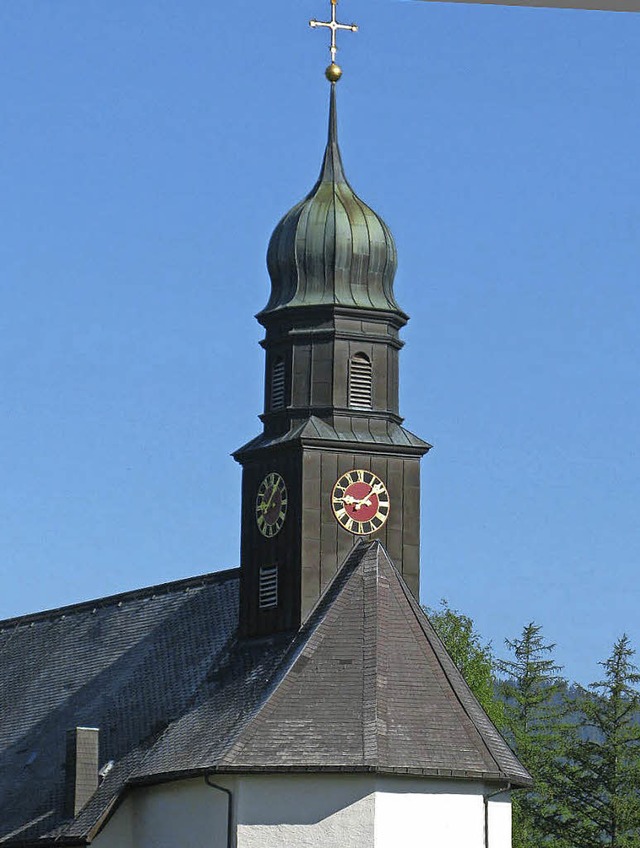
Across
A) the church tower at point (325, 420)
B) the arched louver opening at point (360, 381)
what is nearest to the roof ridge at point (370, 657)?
the church tower at point (325, 420)

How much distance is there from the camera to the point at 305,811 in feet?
98.6

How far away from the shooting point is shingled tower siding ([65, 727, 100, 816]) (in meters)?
34.7

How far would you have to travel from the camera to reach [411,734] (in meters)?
30.5

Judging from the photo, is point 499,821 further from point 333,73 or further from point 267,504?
point 333,73

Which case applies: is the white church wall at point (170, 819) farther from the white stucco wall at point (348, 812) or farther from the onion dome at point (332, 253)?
the onion dome at point (332, 253)

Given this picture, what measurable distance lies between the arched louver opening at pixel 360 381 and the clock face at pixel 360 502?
1.59 metres

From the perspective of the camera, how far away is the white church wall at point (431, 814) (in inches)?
1177

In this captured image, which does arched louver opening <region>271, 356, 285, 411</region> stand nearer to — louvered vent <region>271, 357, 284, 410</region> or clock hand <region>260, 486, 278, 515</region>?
louvered vent <region>271, 357, 284, 410</region>

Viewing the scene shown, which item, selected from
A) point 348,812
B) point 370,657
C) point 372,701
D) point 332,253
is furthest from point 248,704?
point 332,253

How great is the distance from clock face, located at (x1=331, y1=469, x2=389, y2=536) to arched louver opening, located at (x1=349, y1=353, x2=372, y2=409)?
1593 mm

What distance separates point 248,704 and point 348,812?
3.12 metres

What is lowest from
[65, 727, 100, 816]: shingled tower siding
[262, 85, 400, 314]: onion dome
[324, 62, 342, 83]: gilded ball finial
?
[65, 727, 100, 816]: shingled tower siding

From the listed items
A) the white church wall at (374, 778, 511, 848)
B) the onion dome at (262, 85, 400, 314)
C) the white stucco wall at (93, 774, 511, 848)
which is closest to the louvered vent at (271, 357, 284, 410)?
the onion dome at (262, 85, 400, 314)

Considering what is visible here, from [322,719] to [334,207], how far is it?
37.3ft
